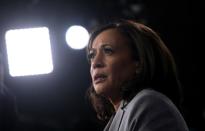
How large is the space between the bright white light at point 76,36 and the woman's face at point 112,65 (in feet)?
8.43

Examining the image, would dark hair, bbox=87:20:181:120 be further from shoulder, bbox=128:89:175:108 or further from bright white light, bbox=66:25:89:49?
bright white light, bbox=66:25:89:49

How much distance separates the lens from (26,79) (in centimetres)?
440

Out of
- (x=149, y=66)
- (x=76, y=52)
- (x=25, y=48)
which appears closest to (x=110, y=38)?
(x=149, y=66)

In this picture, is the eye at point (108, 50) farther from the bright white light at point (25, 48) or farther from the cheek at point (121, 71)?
the bright white light at point (25, 48)

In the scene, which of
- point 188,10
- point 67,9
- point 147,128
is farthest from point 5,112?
point 188,10

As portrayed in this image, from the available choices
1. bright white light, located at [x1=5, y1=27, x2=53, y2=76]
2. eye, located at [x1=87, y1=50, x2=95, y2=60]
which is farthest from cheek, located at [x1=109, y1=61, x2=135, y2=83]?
bright white light, located at [x1=5, y1=27, x2=53, y2=76]

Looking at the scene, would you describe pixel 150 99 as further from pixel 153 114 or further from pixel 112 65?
pixel 112 65

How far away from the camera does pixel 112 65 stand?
1.56m

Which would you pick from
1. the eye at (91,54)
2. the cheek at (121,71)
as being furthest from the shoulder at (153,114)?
the eye at (91,54)

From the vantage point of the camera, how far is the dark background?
13.8 ft

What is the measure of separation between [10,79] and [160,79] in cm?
293

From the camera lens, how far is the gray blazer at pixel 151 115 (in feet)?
4.31

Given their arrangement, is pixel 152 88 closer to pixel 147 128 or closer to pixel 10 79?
pixel 147 128

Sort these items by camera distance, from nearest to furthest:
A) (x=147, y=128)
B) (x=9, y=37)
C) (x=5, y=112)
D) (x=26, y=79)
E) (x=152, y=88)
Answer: (x=147, y=128), (x=152, y=88), (x=5, y=112), (x=9, y=37), (x=26, y=79)
